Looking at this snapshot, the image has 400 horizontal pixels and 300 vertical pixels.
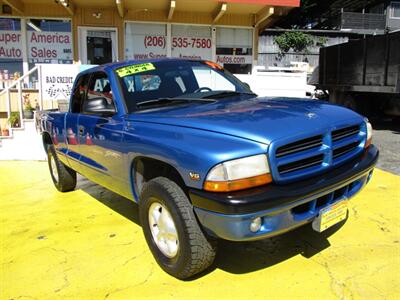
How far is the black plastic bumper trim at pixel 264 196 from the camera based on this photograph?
8.45 feet

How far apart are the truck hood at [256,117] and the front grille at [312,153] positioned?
7cm

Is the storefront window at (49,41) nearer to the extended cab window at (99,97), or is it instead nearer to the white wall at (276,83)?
the white wall at (276,83)

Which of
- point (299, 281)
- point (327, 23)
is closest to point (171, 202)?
point (299, 281)

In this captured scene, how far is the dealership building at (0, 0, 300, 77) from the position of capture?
11.1 metres

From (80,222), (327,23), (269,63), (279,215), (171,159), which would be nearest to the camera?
(279,215)

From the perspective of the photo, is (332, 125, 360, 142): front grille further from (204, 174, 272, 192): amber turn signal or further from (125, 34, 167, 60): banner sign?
(125, 34, 167, 60): banner sign

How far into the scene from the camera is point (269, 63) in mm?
24328

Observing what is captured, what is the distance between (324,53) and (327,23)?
73.9 ft

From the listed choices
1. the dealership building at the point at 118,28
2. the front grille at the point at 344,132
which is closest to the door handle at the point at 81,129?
the front grille at the point at 344,132

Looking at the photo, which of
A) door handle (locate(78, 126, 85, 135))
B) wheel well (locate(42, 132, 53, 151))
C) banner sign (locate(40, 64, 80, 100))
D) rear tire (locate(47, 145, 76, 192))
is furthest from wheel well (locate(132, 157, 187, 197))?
banner sign (locate(40, 64, 80, 100))

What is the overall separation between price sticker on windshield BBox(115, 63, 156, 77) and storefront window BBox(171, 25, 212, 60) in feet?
26.4

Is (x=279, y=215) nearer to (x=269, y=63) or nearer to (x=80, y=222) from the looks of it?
(x=80, y=222)

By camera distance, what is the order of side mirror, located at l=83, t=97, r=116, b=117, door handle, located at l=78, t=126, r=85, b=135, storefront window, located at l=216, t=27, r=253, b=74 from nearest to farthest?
side mirror, located at l=83, t=97, r=116, b=117 < door handle, located at l=78, t=126, r=85, b=135 < storefront window, located at l=216, t=27, r=253, b=74

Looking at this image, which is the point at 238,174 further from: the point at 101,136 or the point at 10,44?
the point at 10,44
